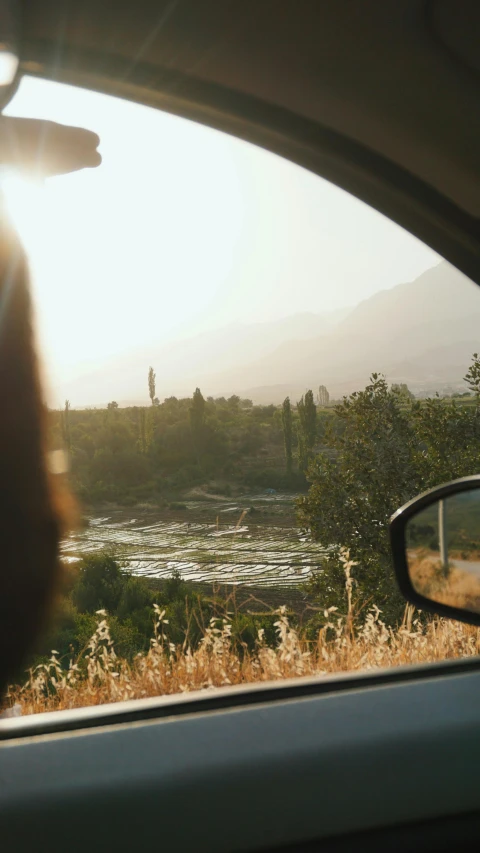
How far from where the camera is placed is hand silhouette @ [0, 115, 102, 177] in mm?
1529

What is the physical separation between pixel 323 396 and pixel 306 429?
1.65 ft

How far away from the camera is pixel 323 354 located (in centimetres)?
969

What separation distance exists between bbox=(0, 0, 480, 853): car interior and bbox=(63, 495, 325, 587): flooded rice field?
10.8 feet

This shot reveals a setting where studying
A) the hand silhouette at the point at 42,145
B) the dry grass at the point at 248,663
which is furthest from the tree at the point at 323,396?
the hand silhouette at the point at 42,145

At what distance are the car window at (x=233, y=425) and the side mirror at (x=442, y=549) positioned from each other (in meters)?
0.02

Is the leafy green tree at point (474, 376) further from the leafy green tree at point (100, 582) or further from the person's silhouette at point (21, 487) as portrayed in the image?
the person's silhouette at point (21, 487)

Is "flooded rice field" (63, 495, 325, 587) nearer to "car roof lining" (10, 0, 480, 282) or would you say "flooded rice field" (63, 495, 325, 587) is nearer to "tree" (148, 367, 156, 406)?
"tree" (148, 367, 156, 406)

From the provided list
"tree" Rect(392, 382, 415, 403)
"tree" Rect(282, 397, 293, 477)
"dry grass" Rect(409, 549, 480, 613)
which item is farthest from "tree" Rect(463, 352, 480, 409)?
"dry grass" Rect(409, 549, 480, 613)

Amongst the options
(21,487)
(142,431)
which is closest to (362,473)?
(142,431)

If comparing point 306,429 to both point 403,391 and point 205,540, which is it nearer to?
point 403,391

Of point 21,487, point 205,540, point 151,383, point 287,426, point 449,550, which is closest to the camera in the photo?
point 449,550

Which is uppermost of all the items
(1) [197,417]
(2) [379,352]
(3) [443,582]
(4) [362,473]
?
(2) [379,352]

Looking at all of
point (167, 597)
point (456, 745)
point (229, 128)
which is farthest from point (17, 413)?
point (167, 597)

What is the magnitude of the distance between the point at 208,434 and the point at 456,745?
749 centimetres
